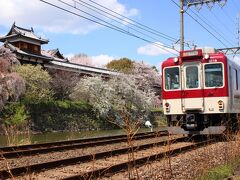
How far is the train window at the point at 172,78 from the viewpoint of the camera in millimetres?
15078

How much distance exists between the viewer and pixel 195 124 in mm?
14398

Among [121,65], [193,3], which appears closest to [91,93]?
[193,3]

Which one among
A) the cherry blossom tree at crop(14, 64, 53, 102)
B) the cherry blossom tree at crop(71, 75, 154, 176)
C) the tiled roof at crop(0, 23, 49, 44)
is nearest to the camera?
the cherry blossom tree at crop(14, 64, 53, 102)

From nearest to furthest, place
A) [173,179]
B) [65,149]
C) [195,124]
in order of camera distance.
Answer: [173,179]
[65,149]
[195,124]

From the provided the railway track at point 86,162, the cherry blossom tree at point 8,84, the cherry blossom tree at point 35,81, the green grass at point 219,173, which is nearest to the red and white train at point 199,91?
the railway track at point 86,162

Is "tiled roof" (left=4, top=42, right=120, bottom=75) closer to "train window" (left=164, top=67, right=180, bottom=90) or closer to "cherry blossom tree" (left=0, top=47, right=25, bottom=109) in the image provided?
"cherry blossom tree" (left=0, top=47, right=25, bottom=109)

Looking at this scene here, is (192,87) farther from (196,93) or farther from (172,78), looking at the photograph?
(172,78)

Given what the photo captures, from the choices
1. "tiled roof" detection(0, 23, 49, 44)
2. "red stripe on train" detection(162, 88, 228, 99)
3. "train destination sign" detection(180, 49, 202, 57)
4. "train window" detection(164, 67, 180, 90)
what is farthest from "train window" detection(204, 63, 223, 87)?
"tiled roof" detection(0, 23, 49, 44)

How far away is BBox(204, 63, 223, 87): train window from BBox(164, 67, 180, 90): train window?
3.77ft

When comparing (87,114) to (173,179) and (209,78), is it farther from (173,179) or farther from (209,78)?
(173,179)

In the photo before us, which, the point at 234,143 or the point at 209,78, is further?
the point at 209,78

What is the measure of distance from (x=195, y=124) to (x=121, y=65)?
52.2m

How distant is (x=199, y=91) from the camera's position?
47.8 ft

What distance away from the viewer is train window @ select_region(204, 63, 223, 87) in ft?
46.8
